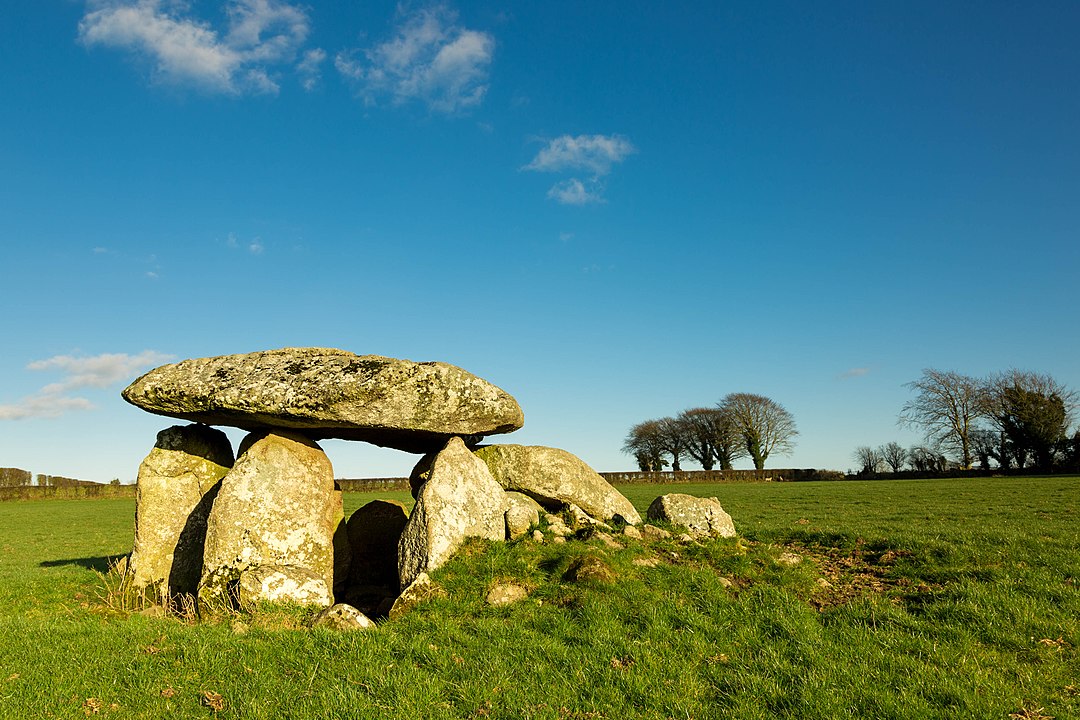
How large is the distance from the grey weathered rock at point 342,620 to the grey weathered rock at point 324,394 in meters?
3.38

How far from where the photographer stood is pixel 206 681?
8195mm

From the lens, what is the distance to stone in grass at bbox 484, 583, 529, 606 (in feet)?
34.2

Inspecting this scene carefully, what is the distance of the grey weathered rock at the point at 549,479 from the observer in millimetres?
14281

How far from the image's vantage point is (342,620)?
9922 millimetres

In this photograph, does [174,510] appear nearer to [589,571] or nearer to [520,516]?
[520,516]

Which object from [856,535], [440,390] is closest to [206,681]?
[440,390]

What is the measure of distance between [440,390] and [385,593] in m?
3.98

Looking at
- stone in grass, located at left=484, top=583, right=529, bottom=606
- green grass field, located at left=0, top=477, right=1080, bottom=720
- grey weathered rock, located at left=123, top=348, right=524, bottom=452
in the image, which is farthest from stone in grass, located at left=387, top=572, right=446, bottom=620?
grey weathered rock, located at left=123, top=348, right=524, bottom=452

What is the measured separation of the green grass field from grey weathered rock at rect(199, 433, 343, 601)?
48.5 inches

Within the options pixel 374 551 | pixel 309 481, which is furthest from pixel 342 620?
pixel 374 551

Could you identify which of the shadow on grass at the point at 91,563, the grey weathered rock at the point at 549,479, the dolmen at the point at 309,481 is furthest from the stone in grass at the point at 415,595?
the shadow on grass at the point at 91,563

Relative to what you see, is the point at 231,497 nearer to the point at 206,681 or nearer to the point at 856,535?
the point at 206,681

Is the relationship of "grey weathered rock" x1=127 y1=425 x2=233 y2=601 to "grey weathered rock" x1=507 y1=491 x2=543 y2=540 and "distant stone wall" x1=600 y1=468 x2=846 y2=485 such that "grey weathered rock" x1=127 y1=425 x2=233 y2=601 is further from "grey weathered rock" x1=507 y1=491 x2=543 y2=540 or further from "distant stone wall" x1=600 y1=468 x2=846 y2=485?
"distant stone wall" x1=600 y1=468 x2=846 y2=485

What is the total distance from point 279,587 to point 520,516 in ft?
13.5
